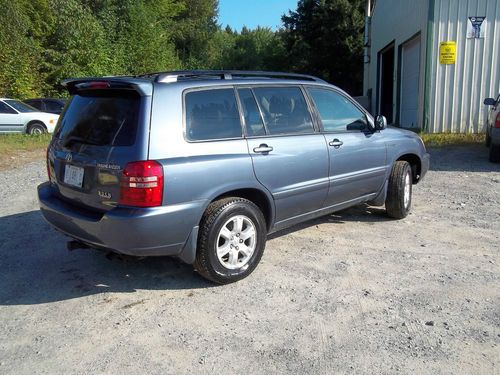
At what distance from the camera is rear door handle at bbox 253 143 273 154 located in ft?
13.6

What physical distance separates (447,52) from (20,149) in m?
11.5

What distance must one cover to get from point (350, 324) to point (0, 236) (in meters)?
4.08

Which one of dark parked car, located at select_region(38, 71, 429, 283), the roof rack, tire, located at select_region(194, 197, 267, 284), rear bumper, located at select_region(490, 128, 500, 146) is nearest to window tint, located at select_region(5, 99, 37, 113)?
dark parked car, located at select_region(38, 71, 429, 283)

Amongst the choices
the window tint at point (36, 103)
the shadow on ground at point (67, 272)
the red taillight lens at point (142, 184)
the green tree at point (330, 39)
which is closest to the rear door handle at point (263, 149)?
the red taillight lens at point (142, 184)

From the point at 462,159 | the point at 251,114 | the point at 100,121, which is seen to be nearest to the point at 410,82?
the point at 462,159

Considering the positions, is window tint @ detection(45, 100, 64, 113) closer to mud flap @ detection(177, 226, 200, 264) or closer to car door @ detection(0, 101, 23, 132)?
car door @ detection(0, 101, 23, 132)

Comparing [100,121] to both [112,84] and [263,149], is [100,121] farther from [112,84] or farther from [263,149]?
[263,149]

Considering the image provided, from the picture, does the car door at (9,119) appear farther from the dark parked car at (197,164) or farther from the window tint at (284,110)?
the window tint at (284,110)

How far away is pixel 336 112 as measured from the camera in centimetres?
512

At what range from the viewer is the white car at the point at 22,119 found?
16734mm

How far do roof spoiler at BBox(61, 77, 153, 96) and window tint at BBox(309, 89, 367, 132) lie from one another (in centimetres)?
190

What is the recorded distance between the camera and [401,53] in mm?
17000

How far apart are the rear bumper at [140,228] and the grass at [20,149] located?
7.81 meters

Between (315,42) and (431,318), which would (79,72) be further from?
(431,318)
